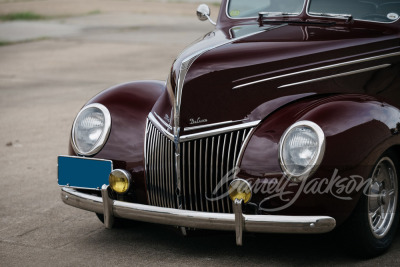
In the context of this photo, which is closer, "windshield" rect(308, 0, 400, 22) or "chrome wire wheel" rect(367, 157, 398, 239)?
"chrome wire wheel" rect(367, 157, 398, 239)

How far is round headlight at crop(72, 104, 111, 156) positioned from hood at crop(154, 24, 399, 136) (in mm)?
354

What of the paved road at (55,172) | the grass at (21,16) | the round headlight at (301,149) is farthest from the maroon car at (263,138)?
the grass at (21,16)

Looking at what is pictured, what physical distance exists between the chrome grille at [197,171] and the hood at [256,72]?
5.2 inches

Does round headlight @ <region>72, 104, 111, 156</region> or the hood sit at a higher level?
the hood

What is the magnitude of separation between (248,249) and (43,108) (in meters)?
5.01

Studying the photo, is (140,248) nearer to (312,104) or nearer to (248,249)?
(248,249)

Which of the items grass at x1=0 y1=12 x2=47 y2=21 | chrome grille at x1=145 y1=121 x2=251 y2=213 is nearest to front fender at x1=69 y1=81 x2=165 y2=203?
chrome grille at x1=145 y1=121 x2=251 y2=213

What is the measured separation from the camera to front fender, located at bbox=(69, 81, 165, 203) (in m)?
4.73

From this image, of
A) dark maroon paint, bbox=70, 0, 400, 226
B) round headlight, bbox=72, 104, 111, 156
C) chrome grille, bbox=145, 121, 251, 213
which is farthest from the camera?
round headlight, bbox=72, 104, 111, 156

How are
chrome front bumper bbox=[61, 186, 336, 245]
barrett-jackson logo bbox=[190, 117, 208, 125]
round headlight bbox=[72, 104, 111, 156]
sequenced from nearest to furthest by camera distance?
1. chrome front bumper bbox=[61, 186, 336, 245]
2. barrett-jackson logo bbox=[190, 117, 208, 125]
3. round headlight bbox=[72, 104, 111, 156]

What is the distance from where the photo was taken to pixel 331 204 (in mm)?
4230

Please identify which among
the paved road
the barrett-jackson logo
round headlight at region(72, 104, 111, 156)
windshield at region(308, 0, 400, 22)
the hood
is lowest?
the paved road

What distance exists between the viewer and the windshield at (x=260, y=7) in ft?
18.0

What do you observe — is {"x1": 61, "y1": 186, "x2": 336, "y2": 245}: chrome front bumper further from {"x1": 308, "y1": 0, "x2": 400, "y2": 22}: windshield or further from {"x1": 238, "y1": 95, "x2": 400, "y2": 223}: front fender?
{"x1": 308, "y1": 0, "x2": 400, "y2": 22}: windshield
